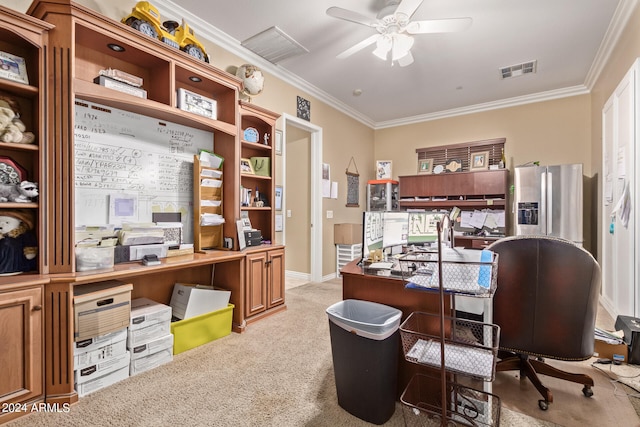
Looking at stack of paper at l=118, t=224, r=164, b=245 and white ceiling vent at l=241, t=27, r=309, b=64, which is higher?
white ceiling vent at l=241, t=27, r=309, b=64

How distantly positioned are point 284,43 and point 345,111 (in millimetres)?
2267

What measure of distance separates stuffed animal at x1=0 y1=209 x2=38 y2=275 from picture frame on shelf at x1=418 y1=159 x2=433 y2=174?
528cm

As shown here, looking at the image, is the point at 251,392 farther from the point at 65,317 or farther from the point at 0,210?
the point at 0,210

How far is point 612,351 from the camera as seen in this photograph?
7.27ft

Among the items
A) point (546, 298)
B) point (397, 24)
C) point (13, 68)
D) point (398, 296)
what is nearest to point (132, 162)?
point (13, 68)

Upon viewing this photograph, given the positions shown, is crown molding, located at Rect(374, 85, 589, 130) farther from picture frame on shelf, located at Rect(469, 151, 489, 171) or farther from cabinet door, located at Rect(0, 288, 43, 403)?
cabinet door, located at Rect(0, 288, 43, 403)

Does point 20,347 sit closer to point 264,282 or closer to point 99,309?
point 99,309

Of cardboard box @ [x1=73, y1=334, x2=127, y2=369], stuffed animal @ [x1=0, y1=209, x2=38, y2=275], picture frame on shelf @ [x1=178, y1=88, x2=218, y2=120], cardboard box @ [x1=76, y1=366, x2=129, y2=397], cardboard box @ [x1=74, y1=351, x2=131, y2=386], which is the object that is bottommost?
cardboard box @ [x1=76, y1=366, x2=129, y2=397]

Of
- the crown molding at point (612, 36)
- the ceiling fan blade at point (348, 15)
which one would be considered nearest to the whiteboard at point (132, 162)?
the ceiling fan blade at point (348, 15)

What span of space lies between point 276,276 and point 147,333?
1.36 meters

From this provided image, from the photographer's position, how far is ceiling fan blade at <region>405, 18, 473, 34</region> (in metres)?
2.29

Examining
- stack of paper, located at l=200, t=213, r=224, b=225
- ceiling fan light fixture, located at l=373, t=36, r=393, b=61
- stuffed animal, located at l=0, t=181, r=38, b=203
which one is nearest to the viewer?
stuffed animal, located at l=0, t=181, r=38, b=203

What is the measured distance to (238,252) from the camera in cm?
282

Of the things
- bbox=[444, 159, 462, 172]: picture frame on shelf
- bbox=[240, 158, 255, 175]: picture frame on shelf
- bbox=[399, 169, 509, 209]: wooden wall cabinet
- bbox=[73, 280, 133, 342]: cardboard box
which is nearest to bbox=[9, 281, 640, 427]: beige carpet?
bbox=[73, 280, 133, 342]: cardboard box
